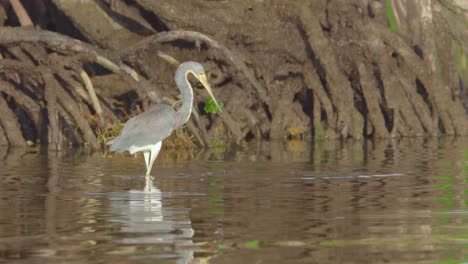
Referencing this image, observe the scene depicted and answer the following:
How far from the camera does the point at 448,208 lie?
1158 cm

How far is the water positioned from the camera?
29.0ft

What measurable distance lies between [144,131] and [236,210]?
4.86 meters

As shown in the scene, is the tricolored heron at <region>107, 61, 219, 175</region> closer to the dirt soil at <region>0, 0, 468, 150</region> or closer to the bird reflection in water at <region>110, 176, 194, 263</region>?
the bird reflection in water at <region>110, 176, 194, 263</region>

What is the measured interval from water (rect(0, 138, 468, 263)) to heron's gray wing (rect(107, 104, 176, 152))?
0.37m

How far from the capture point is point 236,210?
37.9 feet

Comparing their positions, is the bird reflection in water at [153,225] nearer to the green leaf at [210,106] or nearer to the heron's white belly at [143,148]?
the heron's white belly at [143,148]

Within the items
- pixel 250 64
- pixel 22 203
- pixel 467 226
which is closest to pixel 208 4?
pixel 250 64

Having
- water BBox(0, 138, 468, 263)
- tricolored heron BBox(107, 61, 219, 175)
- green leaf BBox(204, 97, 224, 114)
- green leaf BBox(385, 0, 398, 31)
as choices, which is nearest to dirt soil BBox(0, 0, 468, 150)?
green leaf BBox(204, 97, 224, 114)

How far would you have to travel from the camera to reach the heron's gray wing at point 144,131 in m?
16.2

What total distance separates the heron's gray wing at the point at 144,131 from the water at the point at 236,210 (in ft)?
1.21

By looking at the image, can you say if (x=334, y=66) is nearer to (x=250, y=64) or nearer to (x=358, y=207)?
(x=250, y=64)

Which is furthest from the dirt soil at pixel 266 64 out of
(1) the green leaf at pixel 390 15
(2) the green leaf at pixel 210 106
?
(1) the green leaf at pixel 390 15

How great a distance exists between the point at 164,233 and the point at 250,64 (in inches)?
554

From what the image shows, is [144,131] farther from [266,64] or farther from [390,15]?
[390,15]
